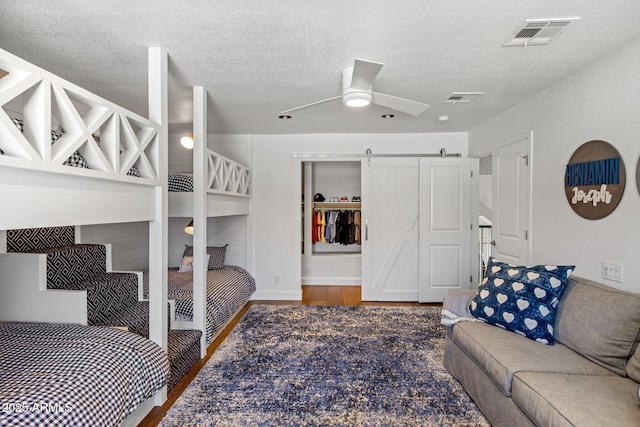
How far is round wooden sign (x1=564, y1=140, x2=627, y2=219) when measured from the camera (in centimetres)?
229

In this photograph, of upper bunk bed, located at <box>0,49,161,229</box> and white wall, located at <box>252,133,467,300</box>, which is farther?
white wall, located at <box>252,133,467,300</box>

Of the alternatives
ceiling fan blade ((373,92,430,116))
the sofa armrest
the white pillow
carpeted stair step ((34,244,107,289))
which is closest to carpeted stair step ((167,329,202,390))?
carpeted stair step ((34,244,107,289))

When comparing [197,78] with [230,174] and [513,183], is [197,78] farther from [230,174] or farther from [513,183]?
[513,183]

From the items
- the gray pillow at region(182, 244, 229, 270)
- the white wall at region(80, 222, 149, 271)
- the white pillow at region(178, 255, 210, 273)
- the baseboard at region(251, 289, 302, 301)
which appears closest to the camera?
the white wall at region(80, 222, 149, 271)

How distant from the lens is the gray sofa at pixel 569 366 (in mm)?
1490

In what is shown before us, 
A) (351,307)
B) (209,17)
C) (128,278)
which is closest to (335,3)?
(209,17)

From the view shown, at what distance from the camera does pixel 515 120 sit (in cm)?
357

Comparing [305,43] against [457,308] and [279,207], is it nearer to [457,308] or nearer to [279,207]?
[457,308]

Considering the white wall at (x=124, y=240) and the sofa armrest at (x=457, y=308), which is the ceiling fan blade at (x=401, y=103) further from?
the white wall at (x=124, y=240)

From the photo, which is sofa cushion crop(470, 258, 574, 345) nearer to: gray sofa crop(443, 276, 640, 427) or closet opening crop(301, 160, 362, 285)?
gray sofa crop(443, 276, 640, 427)

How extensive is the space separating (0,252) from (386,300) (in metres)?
4.20

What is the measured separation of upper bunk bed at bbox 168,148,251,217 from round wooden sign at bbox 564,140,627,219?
9.82 ft

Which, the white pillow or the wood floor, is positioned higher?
the white pillow

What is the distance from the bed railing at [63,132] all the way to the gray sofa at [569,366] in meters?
2.31
